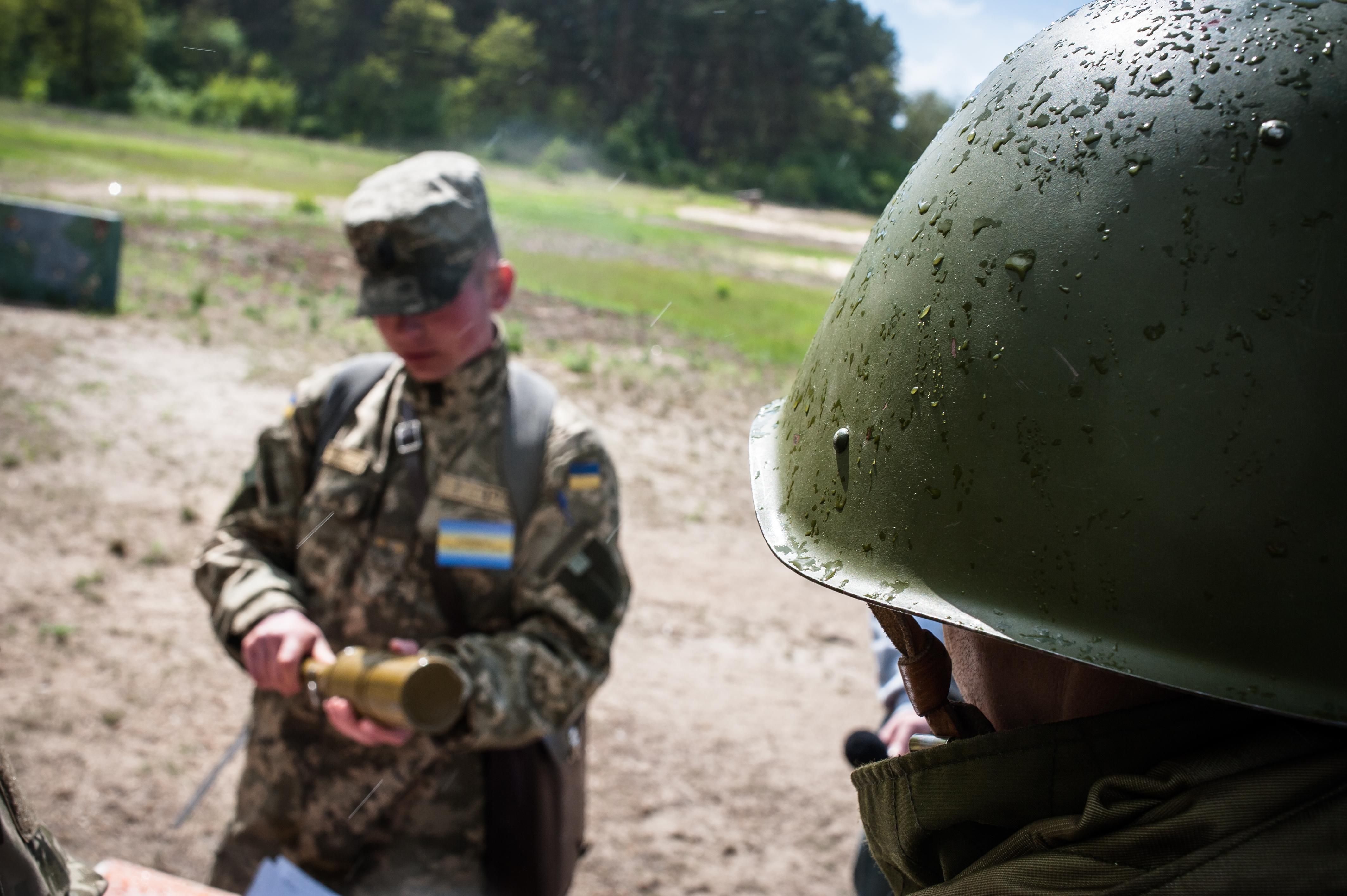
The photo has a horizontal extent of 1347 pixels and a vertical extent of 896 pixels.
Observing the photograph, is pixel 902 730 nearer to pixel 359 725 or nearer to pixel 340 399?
pixel 359 725

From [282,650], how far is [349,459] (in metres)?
0.52

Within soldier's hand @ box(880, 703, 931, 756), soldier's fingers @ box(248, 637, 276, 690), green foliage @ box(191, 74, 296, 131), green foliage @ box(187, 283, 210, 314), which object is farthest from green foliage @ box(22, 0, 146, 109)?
soldier's hand @ box(880, 703, 931, 756)

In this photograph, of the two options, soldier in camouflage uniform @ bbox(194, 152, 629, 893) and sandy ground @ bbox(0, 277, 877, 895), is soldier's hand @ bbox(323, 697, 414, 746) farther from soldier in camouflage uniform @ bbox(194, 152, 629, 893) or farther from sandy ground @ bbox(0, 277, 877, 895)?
sandy ground @ bbox(0, 277, 877, 895)

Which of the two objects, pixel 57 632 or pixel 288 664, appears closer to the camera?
pixel 288 664

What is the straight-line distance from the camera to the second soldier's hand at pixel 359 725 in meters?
2.40

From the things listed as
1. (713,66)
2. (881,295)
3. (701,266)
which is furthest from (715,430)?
(713,66)

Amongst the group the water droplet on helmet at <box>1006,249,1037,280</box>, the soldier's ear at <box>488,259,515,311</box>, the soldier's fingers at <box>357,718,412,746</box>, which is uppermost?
the water droplet on helmet at <box>1006,249,1037,280</box>

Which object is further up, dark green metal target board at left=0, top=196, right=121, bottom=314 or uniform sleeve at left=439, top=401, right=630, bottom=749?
uniform sleeve at left=439, top=401, right=630, bottom=749

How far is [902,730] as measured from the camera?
257cm

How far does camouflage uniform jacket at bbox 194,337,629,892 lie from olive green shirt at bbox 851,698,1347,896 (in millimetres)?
1471

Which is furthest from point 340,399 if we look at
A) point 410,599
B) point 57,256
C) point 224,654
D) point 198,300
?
point 198,300

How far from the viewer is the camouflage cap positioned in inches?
107

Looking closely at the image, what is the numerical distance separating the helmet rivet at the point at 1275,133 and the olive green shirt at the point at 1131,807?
0.59 metres

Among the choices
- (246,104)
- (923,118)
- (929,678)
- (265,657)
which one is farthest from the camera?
(246,104)
